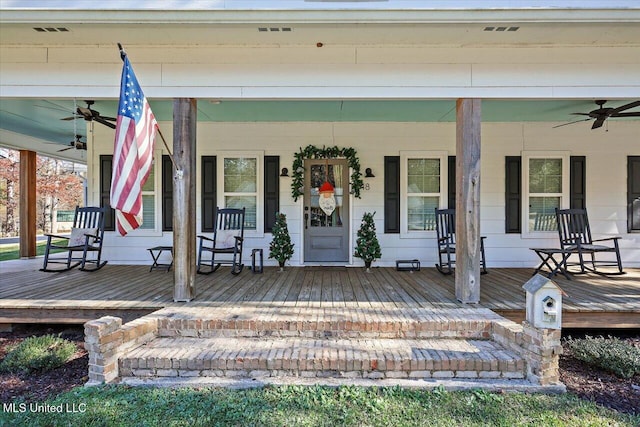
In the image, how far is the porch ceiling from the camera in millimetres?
5375

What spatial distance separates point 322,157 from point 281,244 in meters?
1.71

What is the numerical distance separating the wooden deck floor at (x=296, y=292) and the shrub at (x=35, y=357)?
495mm

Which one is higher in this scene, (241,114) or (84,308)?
(241,114)

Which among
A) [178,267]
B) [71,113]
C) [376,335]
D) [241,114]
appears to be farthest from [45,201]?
[376,335]

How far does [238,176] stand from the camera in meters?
6.77

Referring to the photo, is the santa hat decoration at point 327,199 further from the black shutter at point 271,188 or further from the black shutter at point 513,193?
the black shutter at point 513,193

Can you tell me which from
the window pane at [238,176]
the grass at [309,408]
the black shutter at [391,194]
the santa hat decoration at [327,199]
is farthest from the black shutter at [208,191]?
the grass at [309,408]

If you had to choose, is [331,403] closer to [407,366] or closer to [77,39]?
[407,366]

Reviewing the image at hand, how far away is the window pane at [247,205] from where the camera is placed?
6.76 metres

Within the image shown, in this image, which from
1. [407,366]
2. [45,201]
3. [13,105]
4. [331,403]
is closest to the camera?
[331,403]

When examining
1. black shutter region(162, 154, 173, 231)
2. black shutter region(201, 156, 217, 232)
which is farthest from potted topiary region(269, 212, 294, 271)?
black shutter region(162, 154, 173, 231)

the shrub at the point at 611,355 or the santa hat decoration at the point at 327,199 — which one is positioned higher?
the santa hat decoration at the point at 327,199

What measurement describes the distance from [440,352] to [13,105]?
6786 millimetres

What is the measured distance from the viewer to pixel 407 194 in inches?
263
